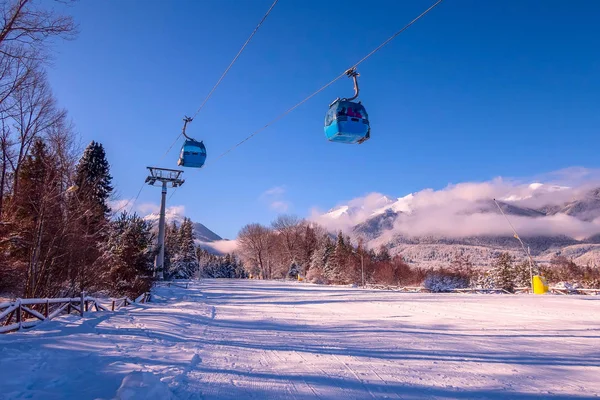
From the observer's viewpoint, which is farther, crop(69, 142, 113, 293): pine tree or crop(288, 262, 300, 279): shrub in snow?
crop(288, 262, 300, 279): shrub in snow

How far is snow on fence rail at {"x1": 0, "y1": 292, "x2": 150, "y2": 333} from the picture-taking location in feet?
30.3

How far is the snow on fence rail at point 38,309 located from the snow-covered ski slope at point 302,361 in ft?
1.85

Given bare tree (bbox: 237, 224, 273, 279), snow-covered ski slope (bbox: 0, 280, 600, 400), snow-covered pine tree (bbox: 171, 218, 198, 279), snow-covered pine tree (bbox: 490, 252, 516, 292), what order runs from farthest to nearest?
bare tree (bbox: 237, 224, 273, 279) < snow-covered pine tree (bbox: 171, 218, 198, 279) < snow-covered pine tree (bbox: 490, 252, 516, 292) < snow-covered ski slope (bbox: 0, 280, 600, 400)

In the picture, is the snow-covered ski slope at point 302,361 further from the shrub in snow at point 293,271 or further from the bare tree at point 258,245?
the bare tree at point 258,245

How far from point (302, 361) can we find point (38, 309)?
457 inches

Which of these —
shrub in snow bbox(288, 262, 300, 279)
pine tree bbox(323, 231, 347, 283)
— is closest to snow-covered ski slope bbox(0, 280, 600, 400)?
pine tree bbox(323, 231, 347, 283)

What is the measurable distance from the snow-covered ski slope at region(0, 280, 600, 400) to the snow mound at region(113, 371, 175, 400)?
2 cm

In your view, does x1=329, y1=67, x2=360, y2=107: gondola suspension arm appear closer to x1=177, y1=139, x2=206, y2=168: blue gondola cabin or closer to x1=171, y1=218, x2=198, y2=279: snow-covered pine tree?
x1=177, y1=139, x2=206, y2=168: blue gondola cabin

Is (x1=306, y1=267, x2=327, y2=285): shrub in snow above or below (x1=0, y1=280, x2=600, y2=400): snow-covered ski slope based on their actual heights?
below

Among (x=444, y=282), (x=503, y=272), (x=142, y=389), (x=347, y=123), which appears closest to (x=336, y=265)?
(x=444, y=282)

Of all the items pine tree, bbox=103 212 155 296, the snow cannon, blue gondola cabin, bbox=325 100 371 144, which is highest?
blue gondola cabin, bbox=325 100 371 144

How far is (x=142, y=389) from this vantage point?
4.58 metres

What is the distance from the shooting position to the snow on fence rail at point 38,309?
9242mm

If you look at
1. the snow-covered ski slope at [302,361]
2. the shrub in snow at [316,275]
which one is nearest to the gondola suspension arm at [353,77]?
the snow-covered ski slope at [302,361]
